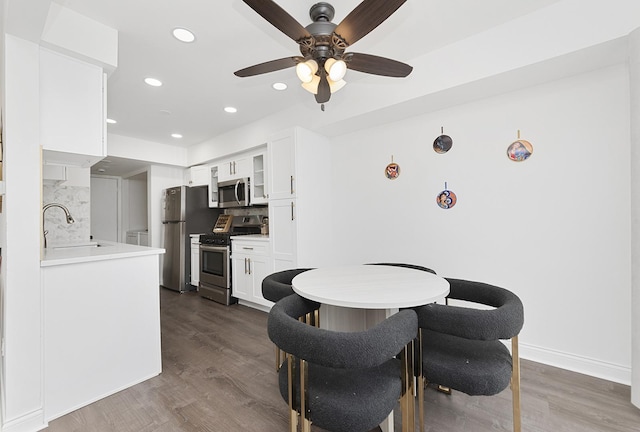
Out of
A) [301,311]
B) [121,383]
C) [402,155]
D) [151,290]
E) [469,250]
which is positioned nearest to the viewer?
[301,311]

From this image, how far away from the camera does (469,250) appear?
103 inches

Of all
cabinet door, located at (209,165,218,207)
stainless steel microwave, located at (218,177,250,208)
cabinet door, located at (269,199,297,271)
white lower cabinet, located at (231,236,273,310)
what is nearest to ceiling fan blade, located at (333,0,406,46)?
cabinet door, located at (269,199,297,271)

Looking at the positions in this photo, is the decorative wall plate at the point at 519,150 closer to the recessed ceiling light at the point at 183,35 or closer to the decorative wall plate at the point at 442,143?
the decorative wall plate at the point at 442,143

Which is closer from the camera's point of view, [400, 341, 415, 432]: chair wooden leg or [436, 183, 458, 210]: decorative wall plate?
[400, 341, 415, 432]: chair wooden leg

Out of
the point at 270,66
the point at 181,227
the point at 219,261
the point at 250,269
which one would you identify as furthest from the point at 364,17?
the point at 181,227

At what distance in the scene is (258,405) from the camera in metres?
1.79

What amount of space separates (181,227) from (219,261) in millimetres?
1017

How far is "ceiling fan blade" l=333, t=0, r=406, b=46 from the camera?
1.29m

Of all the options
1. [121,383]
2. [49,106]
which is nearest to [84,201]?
[49,106]

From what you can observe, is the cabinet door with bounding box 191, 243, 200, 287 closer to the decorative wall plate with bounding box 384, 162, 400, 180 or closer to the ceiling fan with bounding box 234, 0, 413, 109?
the decorative wall plate with bounding box 384, 162, 400, 180

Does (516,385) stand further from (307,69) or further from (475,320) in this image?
(307,69)

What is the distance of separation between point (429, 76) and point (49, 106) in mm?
2698

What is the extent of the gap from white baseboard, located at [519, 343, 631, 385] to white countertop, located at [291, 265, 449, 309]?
1.34 metres

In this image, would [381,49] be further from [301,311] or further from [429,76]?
[301,311]
